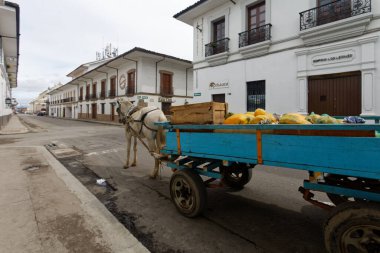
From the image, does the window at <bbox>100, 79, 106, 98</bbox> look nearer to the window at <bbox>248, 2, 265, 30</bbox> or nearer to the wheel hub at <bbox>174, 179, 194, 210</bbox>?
Result: the window at <bbox>248, 2, 265, 30</bbox>

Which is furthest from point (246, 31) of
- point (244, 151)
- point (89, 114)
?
point (89, 114)

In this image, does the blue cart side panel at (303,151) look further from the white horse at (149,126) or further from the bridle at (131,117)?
the bridle at (131,117)

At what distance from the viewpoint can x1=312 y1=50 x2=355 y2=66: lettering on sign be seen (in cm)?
973

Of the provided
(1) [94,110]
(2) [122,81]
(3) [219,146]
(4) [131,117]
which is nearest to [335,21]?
(4) [131,117]

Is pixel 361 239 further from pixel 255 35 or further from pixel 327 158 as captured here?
pixel 255 35

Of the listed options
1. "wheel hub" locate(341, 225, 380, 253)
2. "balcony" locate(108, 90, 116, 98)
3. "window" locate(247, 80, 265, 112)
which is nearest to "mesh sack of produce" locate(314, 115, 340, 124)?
"wheel hub" locate(341, 225, 380, 253)

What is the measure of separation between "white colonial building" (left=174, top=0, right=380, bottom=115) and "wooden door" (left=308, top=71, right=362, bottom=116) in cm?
1

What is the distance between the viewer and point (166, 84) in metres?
26.9

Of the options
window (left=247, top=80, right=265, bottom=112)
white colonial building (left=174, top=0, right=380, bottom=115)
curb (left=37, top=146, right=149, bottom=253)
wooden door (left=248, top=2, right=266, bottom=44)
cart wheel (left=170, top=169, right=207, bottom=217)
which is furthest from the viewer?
window (left=247, top=80, right=265, bottom=112)

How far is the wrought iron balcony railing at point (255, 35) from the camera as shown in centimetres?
1240

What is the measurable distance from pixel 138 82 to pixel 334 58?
1931 centimetres

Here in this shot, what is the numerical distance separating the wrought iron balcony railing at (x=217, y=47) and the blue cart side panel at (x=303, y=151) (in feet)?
42.7

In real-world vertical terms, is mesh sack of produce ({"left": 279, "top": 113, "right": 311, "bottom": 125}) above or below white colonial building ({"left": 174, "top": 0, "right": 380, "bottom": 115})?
below

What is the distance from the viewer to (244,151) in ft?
8.01
